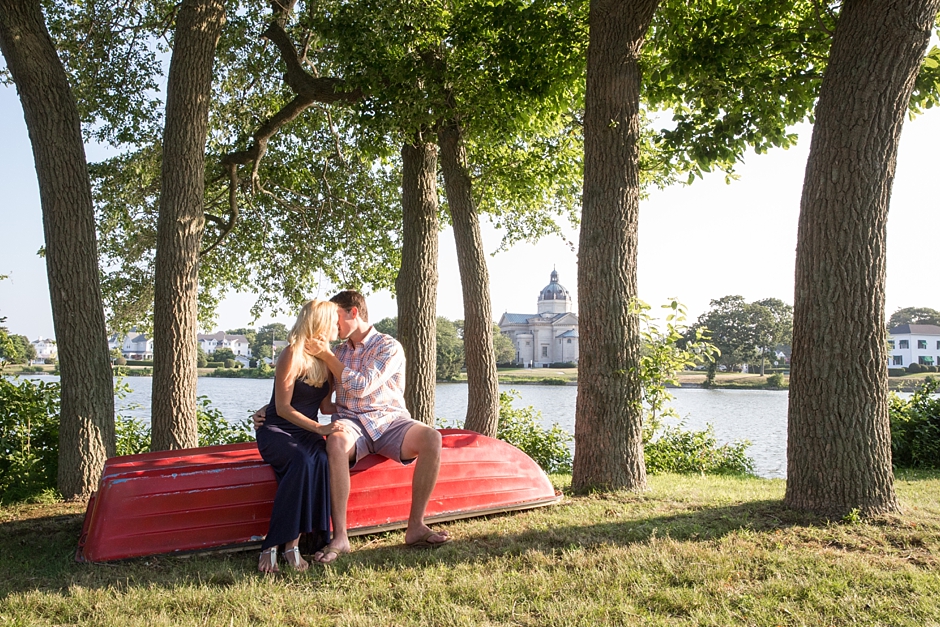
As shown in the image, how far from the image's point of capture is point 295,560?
436 cm

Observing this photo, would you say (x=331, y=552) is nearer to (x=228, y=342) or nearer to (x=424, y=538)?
(x=424, y=538)

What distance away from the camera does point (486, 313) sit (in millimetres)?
9891

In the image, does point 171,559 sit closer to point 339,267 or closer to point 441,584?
point 441,584

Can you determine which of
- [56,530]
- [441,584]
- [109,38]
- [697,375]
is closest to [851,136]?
[441,584]

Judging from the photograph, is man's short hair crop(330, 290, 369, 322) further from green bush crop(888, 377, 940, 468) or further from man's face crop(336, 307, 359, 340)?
green bush crop(888, 377, 940, 468)

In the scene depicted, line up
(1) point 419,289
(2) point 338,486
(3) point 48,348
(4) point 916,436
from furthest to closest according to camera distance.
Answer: (3) point 48,348, (4) point 916,436, (1) point 419,289, (2) point 338,486

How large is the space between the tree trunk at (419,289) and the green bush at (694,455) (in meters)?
3.59

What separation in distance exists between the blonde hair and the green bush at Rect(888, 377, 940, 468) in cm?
943

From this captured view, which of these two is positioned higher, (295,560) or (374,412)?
(374,412)

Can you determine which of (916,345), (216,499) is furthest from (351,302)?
(916,345)

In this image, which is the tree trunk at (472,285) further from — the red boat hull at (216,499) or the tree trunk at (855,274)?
the tree trunk at (855,274)

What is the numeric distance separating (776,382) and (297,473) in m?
43.7

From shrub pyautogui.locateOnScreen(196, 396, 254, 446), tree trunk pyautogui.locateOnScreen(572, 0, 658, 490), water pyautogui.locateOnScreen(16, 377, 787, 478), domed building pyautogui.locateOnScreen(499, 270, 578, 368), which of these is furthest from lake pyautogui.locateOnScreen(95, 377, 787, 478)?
domed building pyautogui.locateOnScreen(499, 270, 578, 368)

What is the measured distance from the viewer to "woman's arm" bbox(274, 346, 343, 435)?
4.81 metres
